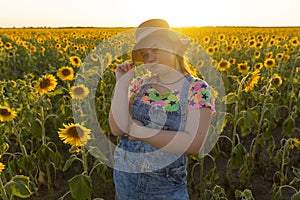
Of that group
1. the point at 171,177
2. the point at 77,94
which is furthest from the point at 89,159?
the point at 171,177

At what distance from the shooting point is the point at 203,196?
385 centimetres

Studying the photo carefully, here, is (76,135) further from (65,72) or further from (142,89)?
(65,72)

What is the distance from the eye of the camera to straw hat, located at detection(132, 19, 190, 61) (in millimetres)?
2033

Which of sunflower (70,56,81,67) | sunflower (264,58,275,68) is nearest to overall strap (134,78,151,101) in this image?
sunflower (70,56,81,67)

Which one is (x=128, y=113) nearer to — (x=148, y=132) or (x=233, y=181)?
(x=148, y=132)

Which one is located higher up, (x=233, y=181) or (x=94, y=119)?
(x=94, y=119)

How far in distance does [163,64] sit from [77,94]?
1947 mm

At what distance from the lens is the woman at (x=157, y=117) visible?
6.64ft

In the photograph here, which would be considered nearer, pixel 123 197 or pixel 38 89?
pixel 123 197

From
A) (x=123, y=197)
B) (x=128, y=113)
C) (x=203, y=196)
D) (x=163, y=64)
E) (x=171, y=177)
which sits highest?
(x=163, y=64)

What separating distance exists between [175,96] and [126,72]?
0.34m

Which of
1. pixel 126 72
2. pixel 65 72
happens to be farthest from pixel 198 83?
pixel 65 72

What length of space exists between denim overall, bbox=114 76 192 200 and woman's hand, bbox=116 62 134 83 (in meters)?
0.17

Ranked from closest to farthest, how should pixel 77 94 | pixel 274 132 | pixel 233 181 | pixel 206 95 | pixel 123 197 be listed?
pixel 206 95 → pixel 123 197 → pixel 77 94 → pixel 233 181 → pixel 274 132
